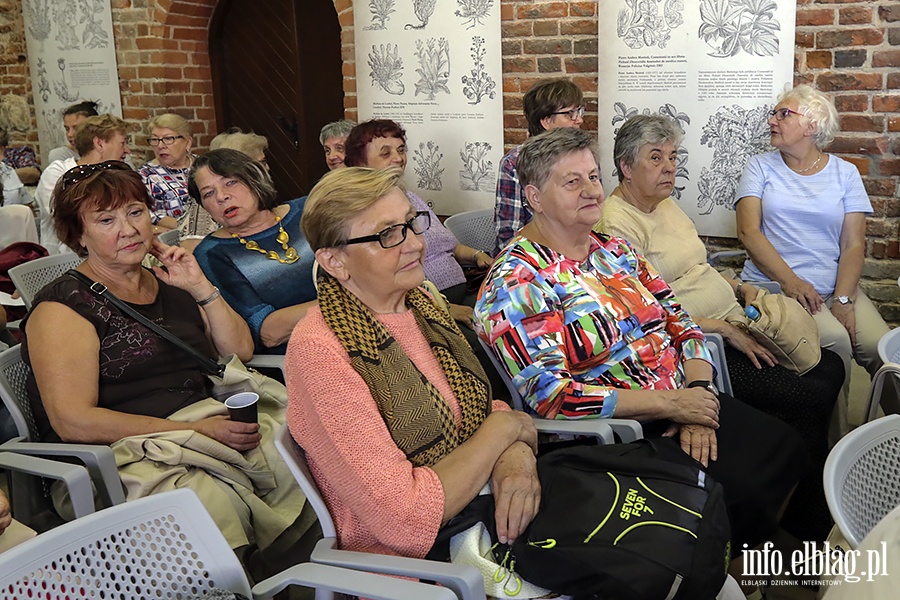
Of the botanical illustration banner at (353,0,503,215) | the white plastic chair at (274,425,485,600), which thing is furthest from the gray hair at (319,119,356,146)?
the white plastic chair at (274,425,485,600)

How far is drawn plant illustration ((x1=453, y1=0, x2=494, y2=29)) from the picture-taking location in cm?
419

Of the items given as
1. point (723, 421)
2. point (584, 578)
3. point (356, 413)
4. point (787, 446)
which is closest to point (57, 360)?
point (356, 413)

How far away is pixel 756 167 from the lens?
11.3 feet

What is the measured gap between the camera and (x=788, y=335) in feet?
8.55

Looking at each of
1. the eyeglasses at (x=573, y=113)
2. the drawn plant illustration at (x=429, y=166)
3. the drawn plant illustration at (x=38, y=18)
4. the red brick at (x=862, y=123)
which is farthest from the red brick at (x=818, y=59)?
the drawn plant illustration at (x=38, y=18)

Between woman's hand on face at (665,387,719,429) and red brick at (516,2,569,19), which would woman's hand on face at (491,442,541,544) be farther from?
red brick at (516,2,569,19)

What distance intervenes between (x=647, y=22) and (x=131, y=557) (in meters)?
3.27

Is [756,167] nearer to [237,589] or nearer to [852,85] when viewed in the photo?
[852,85]

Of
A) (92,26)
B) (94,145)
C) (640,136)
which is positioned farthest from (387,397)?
(92,26)

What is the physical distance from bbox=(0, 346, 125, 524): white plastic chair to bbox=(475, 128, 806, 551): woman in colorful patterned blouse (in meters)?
1.00

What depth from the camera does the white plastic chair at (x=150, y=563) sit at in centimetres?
123

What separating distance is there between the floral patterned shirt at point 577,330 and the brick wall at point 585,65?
164 centimetres

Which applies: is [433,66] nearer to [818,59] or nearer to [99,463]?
[818,59]

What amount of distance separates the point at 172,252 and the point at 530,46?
7.87ft
